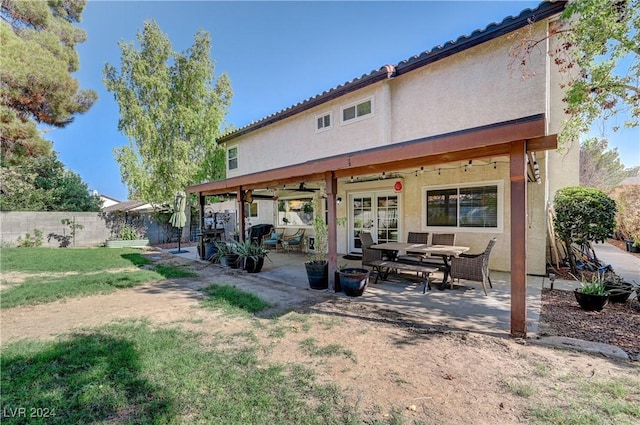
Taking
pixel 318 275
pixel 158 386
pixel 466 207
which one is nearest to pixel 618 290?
pixel 466 207

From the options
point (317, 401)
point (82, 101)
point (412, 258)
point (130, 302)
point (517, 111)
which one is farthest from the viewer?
point (82, 101)

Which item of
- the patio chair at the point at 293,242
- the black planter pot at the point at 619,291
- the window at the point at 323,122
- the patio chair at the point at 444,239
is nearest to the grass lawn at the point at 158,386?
the black planter pot at the point at 619,291

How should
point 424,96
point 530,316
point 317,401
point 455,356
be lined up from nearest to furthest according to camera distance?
point 317,401 < point 455,356 < point 530,316 < point 424,96

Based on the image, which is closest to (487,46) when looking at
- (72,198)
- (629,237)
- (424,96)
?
→ (424,96)

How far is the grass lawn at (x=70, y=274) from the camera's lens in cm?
601

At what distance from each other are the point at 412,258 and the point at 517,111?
421 cm

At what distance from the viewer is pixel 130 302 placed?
563 cm

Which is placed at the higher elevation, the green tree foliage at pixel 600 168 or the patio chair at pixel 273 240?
the green tree foliage at pixel 600 168

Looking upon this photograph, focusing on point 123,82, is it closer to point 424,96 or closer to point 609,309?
point 424,96

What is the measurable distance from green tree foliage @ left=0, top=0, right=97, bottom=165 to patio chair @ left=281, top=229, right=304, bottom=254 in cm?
1162

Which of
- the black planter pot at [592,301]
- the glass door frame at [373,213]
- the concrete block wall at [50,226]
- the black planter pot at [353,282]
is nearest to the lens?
the black planter pot at [592,301]

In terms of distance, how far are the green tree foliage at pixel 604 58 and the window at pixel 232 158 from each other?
1292 centimetres

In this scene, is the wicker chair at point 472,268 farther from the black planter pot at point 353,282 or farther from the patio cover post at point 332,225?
the patio cover post at point 332,225

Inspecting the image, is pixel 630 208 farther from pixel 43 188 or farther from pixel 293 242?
pixel 43 188
